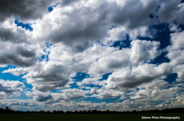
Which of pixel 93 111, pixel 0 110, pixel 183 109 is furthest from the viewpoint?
pixel 93 111

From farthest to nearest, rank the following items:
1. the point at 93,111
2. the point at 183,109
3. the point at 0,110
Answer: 1. the point at 93,111
2. the point at 183,109
3. the point at 0,110

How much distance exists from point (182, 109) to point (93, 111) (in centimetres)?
12129

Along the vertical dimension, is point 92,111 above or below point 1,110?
below

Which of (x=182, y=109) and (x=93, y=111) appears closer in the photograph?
(x=182, y=109)

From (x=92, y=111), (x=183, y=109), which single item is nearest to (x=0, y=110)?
(x=92, y=111)

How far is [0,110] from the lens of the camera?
364ft

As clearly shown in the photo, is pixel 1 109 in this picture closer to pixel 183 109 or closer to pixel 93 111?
pixel 93 111

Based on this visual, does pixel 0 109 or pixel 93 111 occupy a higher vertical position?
pixel 0 109

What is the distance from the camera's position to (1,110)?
111m

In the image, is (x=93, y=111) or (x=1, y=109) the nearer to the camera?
(x=1, y=109)

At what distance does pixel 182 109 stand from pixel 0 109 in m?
205

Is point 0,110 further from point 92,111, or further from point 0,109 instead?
point 92,111

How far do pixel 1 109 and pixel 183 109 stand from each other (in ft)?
671

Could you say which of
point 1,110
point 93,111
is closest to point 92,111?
point 93,111
